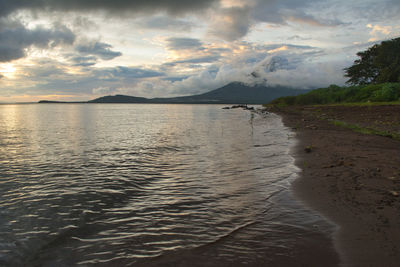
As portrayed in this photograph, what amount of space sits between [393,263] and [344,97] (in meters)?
65.1

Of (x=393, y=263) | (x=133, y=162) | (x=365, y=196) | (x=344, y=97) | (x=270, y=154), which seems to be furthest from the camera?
(x=344, y=97)

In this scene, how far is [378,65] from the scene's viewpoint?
Answer: 73062mm

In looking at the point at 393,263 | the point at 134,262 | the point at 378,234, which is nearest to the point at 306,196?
the point at 378,234

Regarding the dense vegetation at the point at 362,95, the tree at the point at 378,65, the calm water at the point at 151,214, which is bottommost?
the calm water at the point at 151,214

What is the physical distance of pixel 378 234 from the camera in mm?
5465

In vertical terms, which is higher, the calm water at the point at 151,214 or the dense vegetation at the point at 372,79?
the dense vegetation at the point at 372,79

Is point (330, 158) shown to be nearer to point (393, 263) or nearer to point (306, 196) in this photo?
point (306, 196)

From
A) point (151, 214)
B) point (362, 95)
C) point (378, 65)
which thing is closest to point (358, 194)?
point (151, 214)

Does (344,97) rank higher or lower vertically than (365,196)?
higher

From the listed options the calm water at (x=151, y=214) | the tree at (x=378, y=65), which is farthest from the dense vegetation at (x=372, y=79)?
the calm water at (x=151, y=214)

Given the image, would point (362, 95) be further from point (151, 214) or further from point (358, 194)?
point (151, 214)

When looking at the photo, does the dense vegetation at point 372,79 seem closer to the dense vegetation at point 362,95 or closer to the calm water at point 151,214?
the dense vegetation at point 362,95

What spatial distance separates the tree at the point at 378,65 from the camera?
6512 centimetres

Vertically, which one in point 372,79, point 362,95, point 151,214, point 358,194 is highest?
point 372,79
